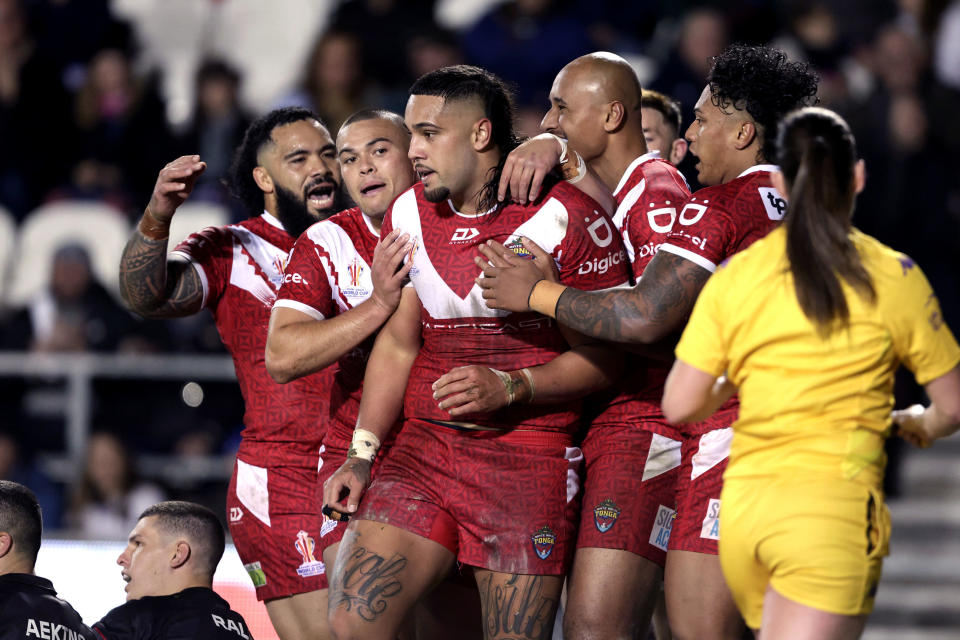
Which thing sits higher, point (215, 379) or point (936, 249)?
point (936, 249)

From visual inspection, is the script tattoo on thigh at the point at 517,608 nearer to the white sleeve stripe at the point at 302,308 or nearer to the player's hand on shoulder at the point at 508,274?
the player's hand on shoulder at the point at 508,274

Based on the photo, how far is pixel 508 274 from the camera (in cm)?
379

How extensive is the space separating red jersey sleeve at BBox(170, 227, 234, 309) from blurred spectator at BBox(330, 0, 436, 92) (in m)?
5.24

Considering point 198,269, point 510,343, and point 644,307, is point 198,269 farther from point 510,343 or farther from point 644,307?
point 644,307

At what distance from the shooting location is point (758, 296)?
3.05 metres

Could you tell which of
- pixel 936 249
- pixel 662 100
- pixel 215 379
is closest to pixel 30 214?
pixel 215 379

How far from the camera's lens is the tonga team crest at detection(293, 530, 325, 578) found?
4652 millimetres

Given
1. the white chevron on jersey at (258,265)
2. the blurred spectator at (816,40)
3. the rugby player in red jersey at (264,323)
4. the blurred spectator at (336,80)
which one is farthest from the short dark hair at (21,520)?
the blurred spectator at (816,40)

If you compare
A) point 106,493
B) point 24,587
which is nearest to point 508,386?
point 24,587

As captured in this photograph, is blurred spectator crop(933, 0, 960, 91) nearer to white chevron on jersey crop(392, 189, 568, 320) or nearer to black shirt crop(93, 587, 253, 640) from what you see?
white chevron on jersey crop(392, 189, 568, 320)

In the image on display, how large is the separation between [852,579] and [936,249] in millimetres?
6066

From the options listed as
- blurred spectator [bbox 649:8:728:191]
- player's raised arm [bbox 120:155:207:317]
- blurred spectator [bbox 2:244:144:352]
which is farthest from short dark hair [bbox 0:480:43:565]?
blurred spectator [bbox 649:8:728:191]

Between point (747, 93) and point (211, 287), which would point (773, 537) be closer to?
point (747, 93)

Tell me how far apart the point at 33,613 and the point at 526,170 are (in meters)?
2.17
